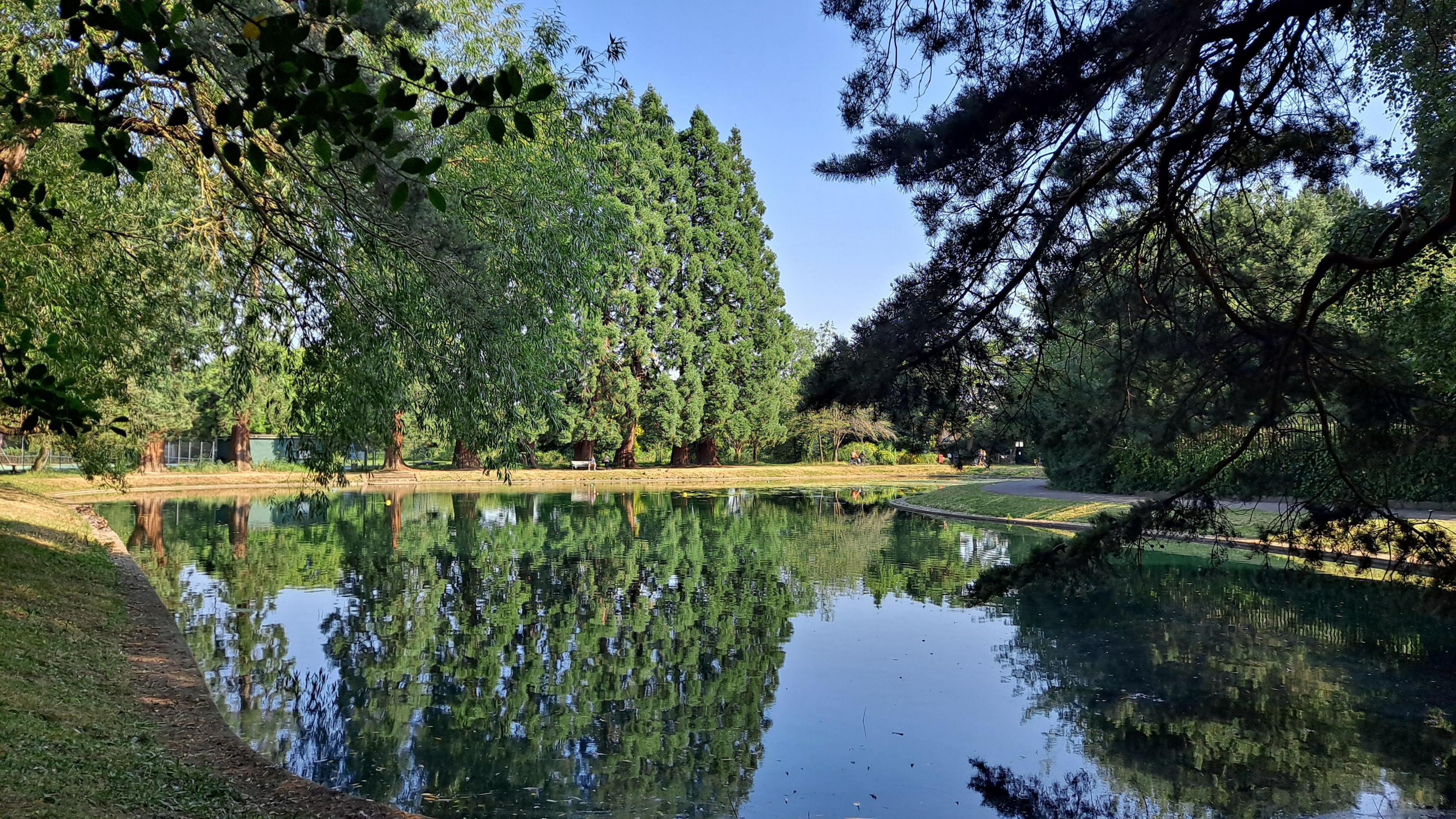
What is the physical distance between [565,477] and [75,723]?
33.8 metres

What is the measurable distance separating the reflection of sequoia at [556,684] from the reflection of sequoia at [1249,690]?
2759 millimetres

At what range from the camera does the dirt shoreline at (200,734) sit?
4840mm

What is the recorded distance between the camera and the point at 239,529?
19641mm

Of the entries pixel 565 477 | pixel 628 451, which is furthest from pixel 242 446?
pixel 628 451

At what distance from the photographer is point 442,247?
20.0 ft

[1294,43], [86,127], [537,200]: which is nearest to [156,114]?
[86,127]

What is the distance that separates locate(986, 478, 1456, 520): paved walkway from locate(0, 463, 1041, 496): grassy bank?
18.6 feet

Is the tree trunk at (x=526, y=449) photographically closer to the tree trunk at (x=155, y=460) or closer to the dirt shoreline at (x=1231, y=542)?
the dirt shoreline at (x=1231, y=542)

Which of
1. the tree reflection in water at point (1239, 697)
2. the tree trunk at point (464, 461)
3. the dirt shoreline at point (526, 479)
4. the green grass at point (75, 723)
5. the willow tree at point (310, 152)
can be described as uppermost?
the willow tree at point (310, 152)

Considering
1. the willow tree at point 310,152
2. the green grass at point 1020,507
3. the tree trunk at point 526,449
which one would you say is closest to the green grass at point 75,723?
the willow tree at point 310,152

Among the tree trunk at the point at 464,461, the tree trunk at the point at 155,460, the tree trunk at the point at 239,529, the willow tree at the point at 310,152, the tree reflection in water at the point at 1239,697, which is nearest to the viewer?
the willow tree at the point at 310,152

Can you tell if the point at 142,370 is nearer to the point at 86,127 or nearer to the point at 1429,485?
the point at 86,127

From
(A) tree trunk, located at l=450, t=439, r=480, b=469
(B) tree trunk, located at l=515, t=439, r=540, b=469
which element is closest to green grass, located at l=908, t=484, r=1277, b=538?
(B) tree trunk, located at l=515, t=439, r=540, b=469

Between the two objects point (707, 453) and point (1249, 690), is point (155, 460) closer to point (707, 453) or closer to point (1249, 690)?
point (707, 453)
